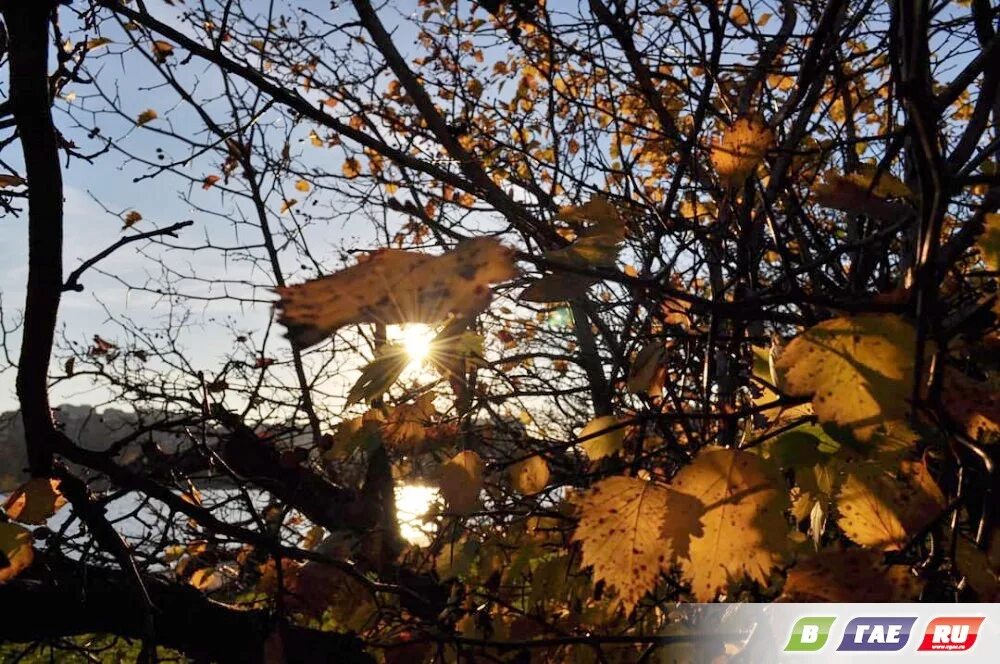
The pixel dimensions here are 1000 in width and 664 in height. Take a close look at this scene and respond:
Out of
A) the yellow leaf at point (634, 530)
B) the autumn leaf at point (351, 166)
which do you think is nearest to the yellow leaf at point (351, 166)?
the autumn leaf at point (351, 166)

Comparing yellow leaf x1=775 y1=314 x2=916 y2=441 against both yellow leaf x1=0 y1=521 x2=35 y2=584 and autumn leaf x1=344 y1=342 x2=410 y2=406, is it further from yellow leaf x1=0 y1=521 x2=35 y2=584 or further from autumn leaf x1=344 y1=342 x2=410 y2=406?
yellow leaf x1=0 y1=521 x2=35 y2=584

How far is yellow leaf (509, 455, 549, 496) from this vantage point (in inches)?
54.1

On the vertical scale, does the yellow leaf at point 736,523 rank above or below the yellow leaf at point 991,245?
below

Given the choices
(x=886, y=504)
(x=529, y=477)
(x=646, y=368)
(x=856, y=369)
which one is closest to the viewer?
(x=856, y=369)

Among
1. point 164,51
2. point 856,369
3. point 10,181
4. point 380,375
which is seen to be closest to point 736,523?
point 856,369

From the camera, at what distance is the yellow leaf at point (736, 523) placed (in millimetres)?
820

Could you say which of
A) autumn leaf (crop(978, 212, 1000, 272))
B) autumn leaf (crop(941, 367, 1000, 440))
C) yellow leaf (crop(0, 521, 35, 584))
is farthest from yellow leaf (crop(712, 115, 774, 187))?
yellow leaf (crop(0, 521, 35, 584))

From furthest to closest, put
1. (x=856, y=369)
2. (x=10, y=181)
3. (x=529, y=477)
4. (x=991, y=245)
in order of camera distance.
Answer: (x=10, y=181) < (x=529, y=477) < (x=991, y=245) < (x=856, y=369)

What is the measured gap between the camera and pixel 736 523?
2.73 feet

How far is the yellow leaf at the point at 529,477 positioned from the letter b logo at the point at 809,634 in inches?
A: 22.8

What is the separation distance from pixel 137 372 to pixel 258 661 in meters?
3.55

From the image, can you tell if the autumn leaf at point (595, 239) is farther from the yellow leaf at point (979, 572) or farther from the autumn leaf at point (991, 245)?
the yellow leaf at point (979, 572)

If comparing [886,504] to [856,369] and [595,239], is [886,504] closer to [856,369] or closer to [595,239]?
[856,369]

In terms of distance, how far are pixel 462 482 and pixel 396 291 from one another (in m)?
0.80
